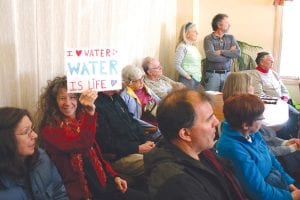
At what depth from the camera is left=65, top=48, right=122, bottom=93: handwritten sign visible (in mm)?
1729

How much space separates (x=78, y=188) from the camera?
5.80 feet

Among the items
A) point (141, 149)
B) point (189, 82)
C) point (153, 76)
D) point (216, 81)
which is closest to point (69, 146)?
point (141, 149)

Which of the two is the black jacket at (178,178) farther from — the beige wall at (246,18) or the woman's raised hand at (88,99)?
the beige wall at (246,18)

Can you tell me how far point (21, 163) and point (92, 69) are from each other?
1.96 ft

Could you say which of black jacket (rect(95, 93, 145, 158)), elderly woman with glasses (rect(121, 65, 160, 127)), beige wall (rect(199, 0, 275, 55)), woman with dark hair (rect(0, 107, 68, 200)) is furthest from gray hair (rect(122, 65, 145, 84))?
beige wall (rect(199, 0, 275, 55))

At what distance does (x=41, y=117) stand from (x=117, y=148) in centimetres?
55

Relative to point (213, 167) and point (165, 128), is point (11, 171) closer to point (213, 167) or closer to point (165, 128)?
point (165, 128)

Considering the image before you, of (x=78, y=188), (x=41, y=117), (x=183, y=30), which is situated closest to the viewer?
(x=78, y=188)

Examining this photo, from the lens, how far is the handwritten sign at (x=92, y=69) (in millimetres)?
1729

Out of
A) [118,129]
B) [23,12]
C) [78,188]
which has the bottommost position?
[78,188]

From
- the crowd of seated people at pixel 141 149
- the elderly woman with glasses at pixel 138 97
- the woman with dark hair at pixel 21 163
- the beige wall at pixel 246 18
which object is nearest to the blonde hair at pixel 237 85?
the crowd of seated people at pixel 141 149

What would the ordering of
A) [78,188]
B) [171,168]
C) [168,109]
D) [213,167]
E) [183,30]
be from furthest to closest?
[183,30]
[78,188]
[213,167]
[168,109]
[171,168]

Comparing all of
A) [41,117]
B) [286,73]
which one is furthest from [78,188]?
[286,73]

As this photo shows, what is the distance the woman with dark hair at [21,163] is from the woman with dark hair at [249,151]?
822 mm
